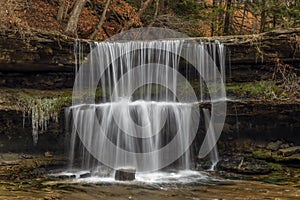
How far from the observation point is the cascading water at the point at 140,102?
9961 millimetres

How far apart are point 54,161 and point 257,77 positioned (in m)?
7.00

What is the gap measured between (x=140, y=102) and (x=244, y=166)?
11.5 ft

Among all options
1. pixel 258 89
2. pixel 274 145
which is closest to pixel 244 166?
pixel 274 145

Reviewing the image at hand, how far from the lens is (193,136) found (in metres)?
10.5

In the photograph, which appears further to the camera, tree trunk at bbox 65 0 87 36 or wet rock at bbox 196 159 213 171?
tree trunk at bbox 65 0 87 36

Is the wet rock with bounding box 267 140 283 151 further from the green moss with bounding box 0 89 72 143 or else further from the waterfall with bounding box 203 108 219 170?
the green moss with bounding box 0 89 72 143

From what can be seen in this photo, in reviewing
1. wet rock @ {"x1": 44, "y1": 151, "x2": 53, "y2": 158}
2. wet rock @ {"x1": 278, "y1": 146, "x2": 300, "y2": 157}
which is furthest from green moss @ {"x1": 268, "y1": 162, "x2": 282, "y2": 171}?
wet rock @ {"x1": 44, "y1": 151, "x2": 53, "y2": 158}

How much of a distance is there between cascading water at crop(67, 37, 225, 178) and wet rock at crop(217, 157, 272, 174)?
91cm

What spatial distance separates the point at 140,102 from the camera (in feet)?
35.4

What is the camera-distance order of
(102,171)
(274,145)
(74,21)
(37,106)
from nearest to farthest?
(102,171), (37,106), (274,145), (74,21)

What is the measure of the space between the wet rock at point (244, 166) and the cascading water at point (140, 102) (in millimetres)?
912

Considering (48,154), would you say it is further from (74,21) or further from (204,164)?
(74,21)

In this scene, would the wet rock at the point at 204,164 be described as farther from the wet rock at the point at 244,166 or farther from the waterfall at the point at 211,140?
the wet rock at the point at 244,166

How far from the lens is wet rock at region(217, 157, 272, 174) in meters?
9.09
